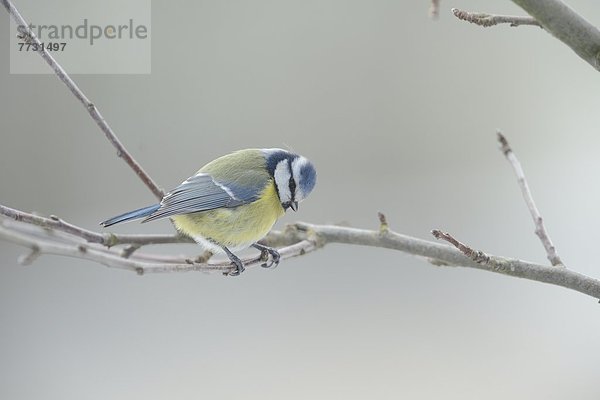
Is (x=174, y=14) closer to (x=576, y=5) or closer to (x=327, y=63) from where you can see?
(x=327, y=63)

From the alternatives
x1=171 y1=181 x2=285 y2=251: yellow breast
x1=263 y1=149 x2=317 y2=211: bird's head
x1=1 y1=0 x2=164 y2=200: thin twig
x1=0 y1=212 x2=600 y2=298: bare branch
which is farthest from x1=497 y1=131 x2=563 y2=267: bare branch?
x1=1 y1=0 x2=164 y2=200: thin twig

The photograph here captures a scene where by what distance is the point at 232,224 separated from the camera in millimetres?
1101

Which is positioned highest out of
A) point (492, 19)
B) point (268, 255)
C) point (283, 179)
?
point (492, 19)

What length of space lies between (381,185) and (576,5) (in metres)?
0.84

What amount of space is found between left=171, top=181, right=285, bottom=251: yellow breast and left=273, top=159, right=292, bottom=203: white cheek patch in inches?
1.2

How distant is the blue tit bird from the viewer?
1.06 metres

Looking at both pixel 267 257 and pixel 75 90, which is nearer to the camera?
pixel 75 90

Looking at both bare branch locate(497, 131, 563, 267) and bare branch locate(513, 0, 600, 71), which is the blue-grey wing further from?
bare branch locate(513, 0, 600, 71)

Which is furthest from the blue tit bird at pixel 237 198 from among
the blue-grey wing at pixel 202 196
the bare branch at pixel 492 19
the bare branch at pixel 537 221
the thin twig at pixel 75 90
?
the bare branch at pixel 492 19

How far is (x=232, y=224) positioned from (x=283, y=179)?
0.11m

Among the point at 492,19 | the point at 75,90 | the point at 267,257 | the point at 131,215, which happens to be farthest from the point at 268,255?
the point at 492,19

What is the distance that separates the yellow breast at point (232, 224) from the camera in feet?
3.57

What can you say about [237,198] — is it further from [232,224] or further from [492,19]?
[492,19]

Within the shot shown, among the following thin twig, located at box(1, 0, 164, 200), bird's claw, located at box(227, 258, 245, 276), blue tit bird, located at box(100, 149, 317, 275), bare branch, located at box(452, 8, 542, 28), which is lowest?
bird's claw, located at box(227, 258, 245, 276)
